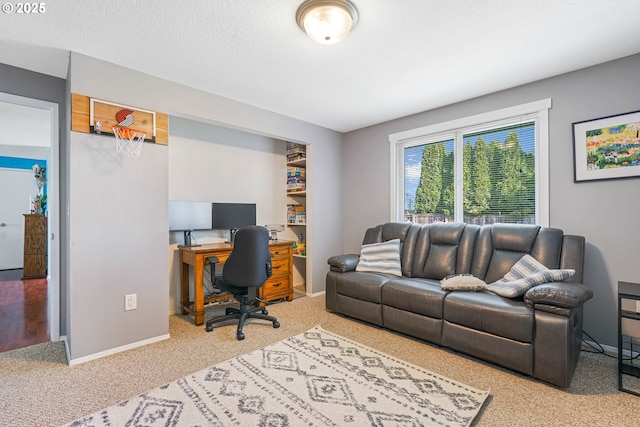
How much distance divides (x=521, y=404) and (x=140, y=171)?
3.31 meters

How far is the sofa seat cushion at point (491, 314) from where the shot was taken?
2.02 metres

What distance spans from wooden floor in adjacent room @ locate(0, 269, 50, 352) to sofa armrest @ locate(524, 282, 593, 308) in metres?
4.13

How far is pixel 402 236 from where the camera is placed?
11.6ft

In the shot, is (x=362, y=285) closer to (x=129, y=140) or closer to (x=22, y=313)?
(x=129, y=140)

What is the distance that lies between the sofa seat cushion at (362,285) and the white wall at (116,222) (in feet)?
5.81

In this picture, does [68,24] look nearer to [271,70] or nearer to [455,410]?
[271,70]

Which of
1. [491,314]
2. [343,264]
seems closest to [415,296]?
[491,314]

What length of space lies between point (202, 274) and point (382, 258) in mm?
1986

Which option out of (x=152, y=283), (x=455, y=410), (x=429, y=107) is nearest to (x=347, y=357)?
(x=455, y=410)

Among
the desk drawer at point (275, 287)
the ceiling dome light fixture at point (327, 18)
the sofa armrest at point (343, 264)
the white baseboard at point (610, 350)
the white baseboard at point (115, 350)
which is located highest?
the ceiling dome light fixture at point (327, 18)

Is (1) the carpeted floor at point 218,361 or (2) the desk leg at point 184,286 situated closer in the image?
(1) the carpeted floor at point 218,361

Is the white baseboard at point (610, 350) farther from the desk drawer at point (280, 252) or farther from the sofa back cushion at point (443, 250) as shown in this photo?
the desk drawer at point (280, 252)

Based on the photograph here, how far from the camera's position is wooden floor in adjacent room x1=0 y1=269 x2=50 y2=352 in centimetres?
273

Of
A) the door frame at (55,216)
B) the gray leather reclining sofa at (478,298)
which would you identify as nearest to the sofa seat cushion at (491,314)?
the gray leather reclining sofa at (478,298)
